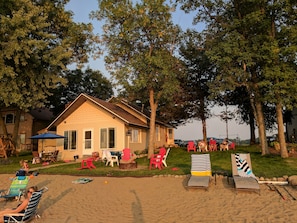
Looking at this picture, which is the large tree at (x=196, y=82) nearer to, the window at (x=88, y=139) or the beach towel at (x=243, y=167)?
the window at (x=88, y=139)

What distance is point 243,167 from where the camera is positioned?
11555 mm

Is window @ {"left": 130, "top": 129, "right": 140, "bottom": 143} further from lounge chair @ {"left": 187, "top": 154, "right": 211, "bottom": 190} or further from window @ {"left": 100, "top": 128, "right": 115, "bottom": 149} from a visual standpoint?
lounge chair @ {"left": 187, "top": 154, "right": 211, "bottom": 190}

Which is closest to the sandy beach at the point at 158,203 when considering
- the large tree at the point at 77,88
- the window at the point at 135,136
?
the window at the point at 135,136

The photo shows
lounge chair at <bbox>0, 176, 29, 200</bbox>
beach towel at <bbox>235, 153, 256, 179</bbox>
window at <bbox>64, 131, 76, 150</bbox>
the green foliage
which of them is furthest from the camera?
window at <bbox>64, 131, 76, 150</bbox>

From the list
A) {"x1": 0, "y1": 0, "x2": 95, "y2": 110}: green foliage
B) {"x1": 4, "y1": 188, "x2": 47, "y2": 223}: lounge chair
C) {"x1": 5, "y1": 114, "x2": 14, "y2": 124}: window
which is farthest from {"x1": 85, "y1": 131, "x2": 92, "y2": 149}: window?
{"x1": 5, "y1": 114, "x2": 14, "y2": 124}: window

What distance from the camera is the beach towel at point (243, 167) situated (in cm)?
1132

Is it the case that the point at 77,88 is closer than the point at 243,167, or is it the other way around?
the point at 243,167

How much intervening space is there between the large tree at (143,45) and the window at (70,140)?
7.12 meters

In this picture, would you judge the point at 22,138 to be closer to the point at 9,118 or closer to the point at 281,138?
the point at 9,118

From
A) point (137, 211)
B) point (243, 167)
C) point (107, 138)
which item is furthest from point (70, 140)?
point (137, 211)

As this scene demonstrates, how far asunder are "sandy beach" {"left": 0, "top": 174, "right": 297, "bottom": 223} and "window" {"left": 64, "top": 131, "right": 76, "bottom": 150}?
1285 cm

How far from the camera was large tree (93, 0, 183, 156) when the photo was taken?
68.9 ft

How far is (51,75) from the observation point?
22.9m

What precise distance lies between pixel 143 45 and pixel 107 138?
8.04 m
